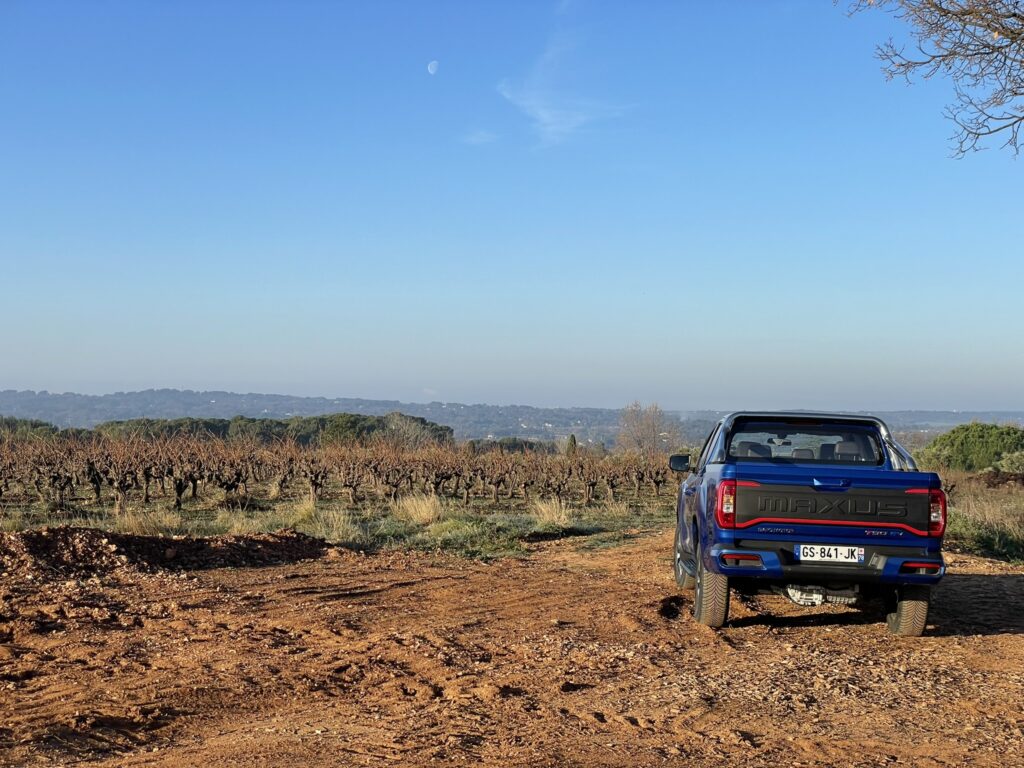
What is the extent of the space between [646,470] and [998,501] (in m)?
12.6

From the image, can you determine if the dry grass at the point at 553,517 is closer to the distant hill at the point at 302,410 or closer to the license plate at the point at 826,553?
the license plate at the point at 826,553

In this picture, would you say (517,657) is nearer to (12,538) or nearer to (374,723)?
(374,723)

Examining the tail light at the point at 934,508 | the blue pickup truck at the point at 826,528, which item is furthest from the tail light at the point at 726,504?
the tail light at the point at 934,508

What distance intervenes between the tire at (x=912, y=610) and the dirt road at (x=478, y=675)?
0.46 feet

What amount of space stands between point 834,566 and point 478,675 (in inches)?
117

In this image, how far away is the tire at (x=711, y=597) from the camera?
26.5 ft

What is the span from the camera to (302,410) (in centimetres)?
13312

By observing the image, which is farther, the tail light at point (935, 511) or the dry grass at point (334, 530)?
the dry grass at point (334, 530)

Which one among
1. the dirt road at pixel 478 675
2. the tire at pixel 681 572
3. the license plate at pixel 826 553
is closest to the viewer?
the dirt road at pixel 478 675

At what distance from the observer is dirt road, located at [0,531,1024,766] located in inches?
204

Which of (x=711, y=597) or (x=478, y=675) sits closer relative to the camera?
(x=478, y=675)

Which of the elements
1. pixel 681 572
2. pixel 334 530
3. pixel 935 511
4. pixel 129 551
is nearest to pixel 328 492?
pixel 334 530

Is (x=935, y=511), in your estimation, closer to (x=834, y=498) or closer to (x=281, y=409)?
(x=834, y=498)

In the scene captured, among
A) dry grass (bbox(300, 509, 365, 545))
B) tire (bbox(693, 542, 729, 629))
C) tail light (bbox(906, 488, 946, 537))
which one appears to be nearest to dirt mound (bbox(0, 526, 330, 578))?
dry grass (bbox(300, 509, 365, 545))
